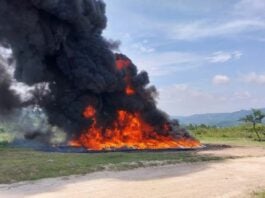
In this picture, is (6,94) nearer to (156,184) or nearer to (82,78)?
(82,78)

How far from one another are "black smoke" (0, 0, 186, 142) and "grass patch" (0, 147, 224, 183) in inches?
390

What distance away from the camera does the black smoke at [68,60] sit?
45562 millimetres

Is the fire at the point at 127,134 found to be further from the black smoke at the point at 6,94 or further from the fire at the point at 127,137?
the black smoke at the point at 6,94

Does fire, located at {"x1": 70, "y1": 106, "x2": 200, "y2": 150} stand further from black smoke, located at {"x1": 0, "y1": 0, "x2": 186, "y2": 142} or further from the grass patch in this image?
the grass patch

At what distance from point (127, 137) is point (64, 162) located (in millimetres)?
17724

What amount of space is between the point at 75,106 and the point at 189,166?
1767 cm

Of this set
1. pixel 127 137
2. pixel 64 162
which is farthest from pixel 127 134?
pixel 64 162

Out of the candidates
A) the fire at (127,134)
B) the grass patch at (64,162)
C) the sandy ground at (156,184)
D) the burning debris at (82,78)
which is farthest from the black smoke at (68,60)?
the sandy ground at (156,184)

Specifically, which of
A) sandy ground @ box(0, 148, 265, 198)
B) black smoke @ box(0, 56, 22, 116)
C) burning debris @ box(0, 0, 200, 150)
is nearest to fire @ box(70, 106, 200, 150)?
burning debris @ box(0, 0, 200, 150)

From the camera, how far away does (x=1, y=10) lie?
4528 cm

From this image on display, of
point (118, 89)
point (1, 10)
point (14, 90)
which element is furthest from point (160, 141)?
point (1, 10)

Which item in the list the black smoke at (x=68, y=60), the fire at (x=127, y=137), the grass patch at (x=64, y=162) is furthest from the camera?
the fire at (x=127, y=137)

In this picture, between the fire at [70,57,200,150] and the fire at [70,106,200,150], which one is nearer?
the fire at [70,106,200,150]

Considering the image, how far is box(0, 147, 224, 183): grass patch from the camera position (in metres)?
27.2
